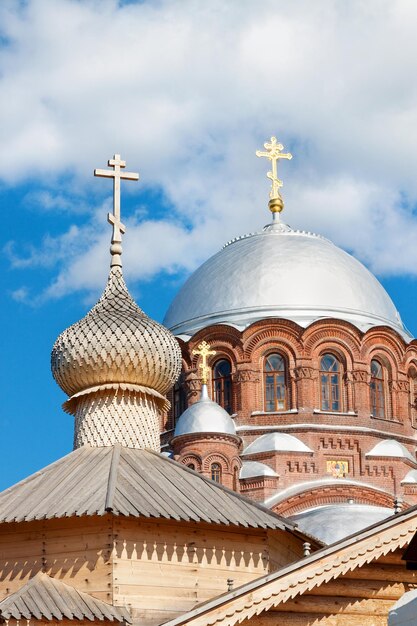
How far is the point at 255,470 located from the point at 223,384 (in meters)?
2.39

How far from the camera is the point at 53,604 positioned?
11.2 m

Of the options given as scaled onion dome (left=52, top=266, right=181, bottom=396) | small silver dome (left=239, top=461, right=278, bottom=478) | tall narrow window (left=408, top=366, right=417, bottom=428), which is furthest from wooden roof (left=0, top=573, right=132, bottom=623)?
tall narrow window (left=408, top=366, right=417, bottom=428)

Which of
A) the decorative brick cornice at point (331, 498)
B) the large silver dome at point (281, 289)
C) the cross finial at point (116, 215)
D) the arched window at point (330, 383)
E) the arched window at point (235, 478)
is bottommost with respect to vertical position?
the cross finial at point (116, 215)

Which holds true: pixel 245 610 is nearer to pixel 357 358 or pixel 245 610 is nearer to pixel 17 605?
pixel 17 605

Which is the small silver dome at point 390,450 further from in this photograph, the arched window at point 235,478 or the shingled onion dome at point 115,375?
the shingled onion dome at point 115,375

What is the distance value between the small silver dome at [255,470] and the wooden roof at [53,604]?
16.2 m

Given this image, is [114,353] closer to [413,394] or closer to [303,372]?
[303,372]

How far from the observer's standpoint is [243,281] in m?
29.8

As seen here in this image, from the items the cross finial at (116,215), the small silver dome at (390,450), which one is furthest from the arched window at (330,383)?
the cross finial at (116,215)

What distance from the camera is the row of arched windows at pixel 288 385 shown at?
2894 centimetres

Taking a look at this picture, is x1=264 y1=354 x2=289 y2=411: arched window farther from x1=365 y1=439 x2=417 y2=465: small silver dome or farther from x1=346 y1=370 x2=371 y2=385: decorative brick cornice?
x1=365 y1=439 x2=417 y2=465: small silver dome

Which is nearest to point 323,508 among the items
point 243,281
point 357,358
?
point 357,358

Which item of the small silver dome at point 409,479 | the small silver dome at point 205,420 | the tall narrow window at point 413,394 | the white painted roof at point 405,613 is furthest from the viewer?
the tall narrow window at point 413,394

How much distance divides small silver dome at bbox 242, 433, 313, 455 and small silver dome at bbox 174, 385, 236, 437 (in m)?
0.67
